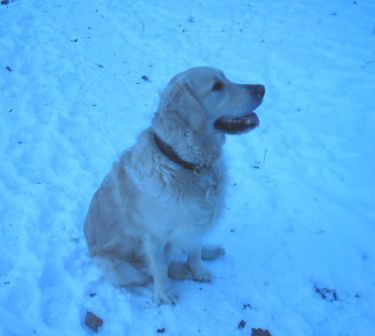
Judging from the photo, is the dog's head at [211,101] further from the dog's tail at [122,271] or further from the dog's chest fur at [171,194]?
the dog's tail at [122,271]

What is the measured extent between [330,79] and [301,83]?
0.43 m

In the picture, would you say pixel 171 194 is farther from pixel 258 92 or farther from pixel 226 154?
pixel 226 154

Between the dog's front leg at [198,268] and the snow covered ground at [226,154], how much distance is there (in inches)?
3.9

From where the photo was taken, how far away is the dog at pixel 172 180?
2.56m

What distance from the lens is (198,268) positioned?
318 centimetres

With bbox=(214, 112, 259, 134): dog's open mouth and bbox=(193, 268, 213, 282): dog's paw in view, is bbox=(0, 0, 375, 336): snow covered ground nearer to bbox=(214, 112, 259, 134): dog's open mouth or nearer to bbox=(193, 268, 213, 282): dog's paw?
bbox=(193, 268, 213, 282): dog's paw

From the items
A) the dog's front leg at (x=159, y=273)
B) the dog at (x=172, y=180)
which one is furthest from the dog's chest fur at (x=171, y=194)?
the dog's front leg at (x=159, y=273)

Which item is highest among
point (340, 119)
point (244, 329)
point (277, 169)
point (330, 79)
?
point (330, 79)

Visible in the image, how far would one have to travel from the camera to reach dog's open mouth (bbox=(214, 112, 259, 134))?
8.89 feet

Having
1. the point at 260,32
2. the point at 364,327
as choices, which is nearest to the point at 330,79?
the point at 260,32

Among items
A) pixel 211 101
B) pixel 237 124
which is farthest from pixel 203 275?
pixel 211 101

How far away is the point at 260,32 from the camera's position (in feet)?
22.9

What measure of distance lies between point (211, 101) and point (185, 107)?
0.26 meters

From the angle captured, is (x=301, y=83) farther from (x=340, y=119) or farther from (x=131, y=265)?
(x=131, y=265)
